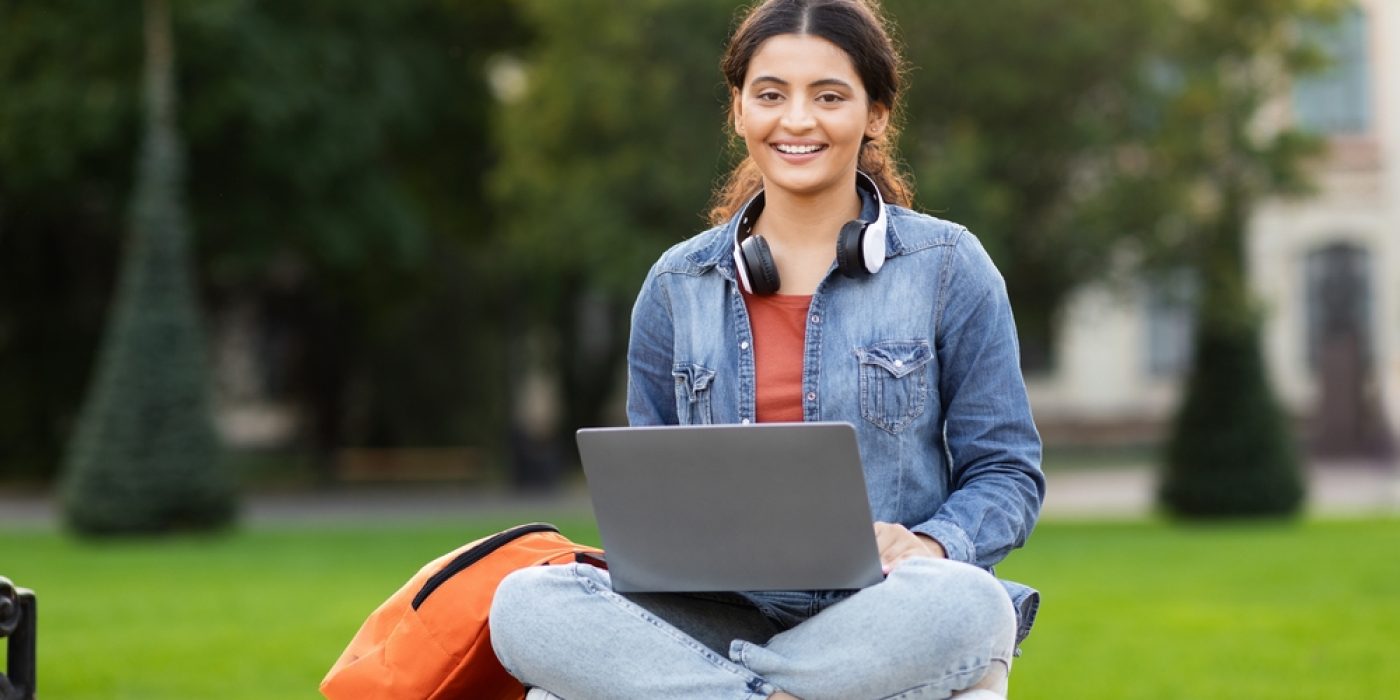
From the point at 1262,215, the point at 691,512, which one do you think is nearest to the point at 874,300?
the point at 691,512

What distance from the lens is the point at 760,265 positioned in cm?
379

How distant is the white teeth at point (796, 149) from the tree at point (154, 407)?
16.0 meters

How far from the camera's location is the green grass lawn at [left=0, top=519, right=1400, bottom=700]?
340 inches

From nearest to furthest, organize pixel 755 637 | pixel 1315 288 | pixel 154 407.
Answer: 1. pixel 755 637
2. pixel 154 407
3. pixel 1315 288

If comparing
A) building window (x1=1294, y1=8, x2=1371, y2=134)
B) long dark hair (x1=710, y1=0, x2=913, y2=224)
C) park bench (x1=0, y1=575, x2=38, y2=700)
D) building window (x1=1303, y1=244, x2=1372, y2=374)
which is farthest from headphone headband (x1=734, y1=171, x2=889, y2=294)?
building window (x1=1303, y1=244, x2=1372, y2=374)

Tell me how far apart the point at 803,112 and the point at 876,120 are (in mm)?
229

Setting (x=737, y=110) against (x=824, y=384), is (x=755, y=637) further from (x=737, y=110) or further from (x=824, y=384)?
(x=737, y=110)

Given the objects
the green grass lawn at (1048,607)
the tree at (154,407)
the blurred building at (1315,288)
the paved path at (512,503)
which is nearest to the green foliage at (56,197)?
the paved path at (512,503)

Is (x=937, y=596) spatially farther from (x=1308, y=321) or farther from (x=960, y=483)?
(x=1308, y=321)

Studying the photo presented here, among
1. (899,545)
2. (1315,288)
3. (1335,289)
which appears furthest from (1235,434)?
(1315,288)

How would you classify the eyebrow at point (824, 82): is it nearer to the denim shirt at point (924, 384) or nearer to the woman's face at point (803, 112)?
the woman's face at point (803, 112)

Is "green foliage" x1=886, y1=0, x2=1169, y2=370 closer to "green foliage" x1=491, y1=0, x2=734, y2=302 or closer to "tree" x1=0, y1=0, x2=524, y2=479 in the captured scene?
"green foliage" x1=491, y1=0, x2=734, y2=302

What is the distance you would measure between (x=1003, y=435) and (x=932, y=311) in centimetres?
26

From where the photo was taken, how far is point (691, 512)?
11.0 feet
